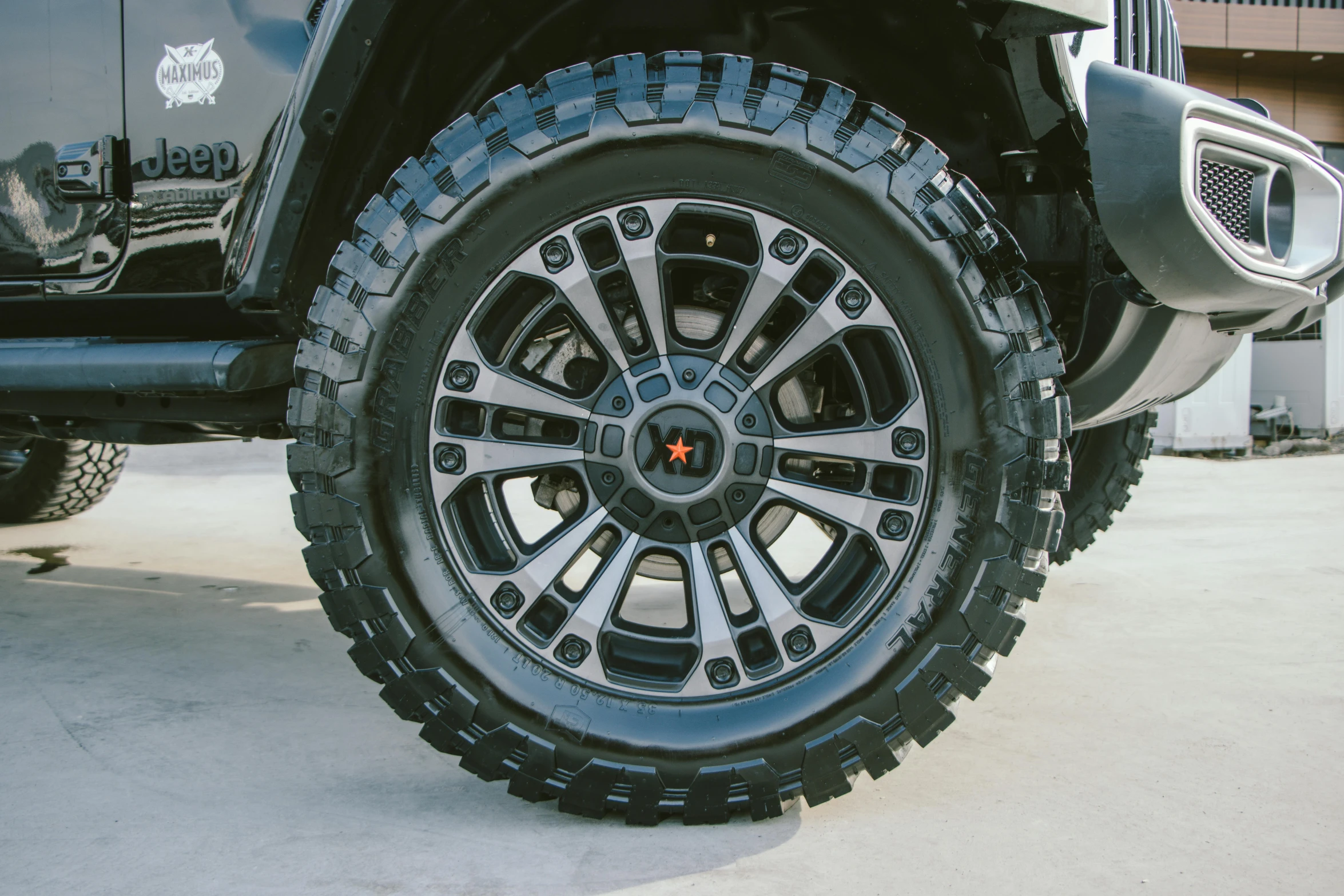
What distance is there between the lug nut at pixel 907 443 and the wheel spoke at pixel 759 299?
0.99 feet

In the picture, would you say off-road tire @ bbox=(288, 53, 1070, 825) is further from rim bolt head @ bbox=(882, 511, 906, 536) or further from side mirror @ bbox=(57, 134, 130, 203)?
side mirror @ bbox=(57, 134, 130, 203)

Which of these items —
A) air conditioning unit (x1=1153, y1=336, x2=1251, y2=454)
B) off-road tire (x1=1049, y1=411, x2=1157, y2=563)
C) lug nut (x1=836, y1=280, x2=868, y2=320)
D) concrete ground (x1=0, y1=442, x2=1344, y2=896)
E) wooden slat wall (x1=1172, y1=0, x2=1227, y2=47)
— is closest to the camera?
concrete ground (x1=0, y1=442, x2=1344, y2=896)

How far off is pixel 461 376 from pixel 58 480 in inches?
135

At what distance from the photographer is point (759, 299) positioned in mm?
1578

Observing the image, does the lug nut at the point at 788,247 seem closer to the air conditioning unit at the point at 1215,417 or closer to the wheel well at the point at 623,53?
the wheel well at the point at 623,53

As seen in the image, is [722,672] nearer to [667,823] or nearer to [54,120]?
[667,823]

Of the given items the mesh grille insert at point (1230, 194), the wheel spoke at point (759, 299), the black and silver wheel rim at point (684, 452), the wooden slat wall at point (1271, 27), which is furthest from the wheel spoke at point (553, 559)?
the wooden slat wall at point (1271, 27)

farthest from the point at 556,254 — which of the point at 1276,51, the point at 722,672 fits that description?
the point at 1276,51

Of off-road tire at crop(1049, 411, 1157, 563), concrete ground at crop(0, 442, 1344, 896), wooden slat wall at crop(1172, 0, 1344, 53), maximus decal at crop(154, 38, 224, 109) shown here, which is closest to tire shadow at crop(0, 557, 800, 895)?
concrete ground at crop(0, 442, 1344, 896)

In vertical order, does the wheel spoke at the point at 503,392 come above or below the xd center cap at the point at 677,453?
above

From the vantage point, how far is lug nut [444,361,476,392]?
62.5 inches

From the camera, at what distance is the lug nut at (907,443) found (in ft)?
5.08

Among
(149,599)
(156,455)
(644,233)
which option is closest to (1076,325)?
(644,233)

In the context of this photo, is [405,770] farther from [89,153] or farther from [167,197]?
[89,153]
